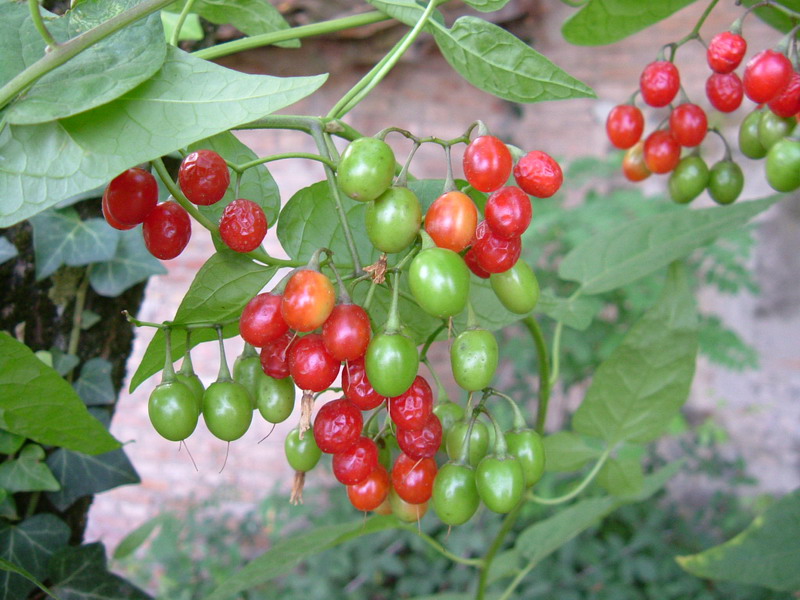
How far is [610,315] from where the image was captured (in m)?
2.28

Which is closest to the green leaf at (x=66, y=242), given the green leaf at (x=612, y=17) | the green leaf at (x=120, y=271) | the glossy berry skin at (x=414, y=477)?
the green leaf at (x=120, y=271)

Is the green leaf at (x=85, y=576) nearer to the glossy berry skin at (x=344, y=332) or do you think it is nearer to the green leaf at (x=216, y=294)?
the green leaf at (x=216, y=294)

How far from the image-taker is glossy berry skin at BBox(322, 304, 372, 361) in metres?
0.38

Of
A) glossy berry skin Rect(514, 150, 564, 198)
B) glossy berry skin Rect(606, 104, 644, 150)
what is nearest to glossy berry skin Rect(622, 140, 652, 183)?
glossy berry skin Rect(606, 104, 644, 150)

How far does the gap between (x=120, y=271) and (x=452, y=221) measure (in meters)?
0.47

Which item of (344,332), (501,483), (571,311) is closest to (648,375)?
(571,311)

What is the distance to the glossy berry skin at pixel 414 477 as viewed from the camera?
0.47 metres

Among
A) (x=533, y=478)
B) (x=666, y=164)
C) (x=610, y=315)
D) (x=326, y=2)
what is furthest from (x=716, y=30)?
(x=533, y=478)

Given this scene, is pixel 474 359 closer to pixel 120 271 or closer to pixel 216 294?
pixel 216 294

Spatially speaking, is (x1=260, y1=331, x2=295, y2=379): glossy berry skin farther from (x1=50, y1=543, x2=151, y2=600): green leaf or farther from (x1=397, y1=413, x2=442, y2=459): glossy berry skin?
(x1=50, y1=543, x2=151, y2=600): green leaf

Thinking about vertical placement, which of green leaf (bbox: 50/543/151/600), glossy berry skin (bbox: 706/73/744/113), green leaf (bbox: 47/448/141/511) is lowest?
green leaf (bbox: 50/543/151/600)

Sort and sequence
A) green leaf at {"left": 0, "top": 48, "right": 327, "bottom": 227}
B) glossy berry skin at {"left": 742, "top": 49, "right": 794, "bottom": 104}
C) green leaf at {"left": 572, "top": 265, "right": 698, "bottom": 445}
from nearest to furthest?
green leaf at {"left": 0, "top": 48, "right": 327, "bottom": 227} → glossy berry skin at {"left": 742, "top": 49, "right": 794, "bottom": 104} → green leaf at {"left": 572, "top": 265, "right": 698, "bottom": 445}

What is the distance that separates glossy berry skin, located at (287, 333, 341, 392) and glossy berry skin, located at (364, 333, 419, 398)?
0.02m

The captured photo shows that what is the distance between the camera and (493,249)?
1.28 feet
